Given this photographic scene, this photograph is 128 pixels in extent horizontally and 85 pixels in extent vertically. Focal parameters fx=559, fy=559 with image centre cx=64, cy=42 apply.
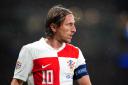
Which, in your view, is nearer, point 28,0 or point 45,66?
point 45,66

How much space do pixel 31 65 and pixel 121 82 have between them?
4657mm

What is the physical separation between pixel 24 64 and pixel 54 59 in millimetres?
258

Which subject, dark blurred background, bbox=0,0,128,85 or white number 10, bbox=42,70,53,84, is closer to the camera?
white number 10, bbox=42,70,53,84

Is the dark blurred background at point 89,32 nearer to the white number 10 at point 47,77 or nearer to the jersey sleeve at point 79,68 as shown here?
the jersey sleeve at point 79,68

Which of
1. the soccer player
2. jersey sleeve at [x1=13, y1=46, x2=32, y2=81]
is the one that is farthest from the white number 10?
jersey sleeve at [x1=13, y1=46, x2=32, y2=81]

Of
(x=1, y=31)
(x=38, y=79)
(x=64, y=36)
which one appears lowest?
(x=38, y=79)

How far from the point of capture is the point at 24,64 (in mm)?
4660

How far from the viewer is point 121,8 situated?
9172 millimetres

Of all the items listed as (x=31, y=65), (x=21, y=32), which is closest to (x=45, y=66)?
(x=31, y=65)

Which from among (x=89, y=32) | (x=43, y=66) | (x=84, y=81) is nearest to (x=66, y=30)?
(x=43, y=66)

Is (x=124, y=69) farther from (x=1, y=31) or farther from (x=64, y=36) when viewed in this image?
(x=64, y=36)

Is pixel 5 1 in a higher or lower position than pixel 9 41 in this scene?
higher

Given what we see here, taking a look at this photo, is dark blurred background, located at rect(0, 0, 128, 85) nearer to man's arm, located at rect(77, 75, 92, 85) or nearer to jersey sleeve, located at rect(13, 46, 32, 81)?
man's arm, located at rect(77, 75, 92, 85)

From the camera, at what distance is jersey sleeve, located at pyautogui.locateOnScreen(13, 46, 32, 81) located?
4648 millimetres
